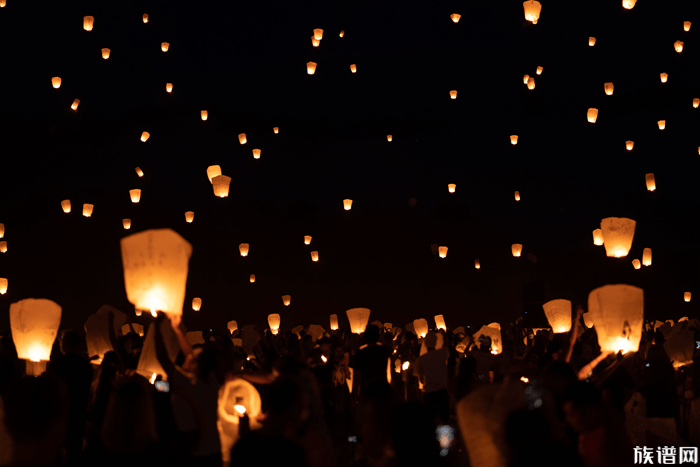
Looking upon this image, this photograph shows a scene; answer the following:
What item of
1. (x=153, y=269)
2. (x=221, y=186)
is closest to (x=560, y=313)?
(x=221, y=186)

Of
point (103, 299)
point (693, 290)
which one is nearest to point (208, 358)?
point (103, 299)

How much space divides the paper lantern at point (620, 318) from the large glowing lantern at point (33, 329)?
3742 millimetres

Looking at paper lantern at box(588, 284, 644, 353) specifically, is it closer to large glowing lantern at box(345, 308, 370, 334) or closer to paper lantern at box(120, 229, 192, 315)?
paper lantern at box(120, 229, 192, 315)

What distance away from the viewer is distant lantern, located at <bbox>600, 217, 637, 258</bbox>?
7.95 metres

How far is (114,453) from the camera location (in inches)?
128

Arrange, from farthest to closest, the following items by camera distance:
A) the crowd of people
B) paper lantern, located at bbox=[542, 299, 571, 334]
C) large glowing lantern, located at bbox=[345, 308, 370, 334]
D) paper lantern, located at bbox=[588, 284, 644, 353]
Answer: large glowing lantern, located at bbox=[345, 308, 370, 334] → paper lantern, located at bbox=[542, 299, 571, 334] → paper lantern, located at bbox=[588, 284, 644, 353] → the crowd of people

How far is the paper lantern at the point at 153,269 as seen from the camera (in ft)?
10.8

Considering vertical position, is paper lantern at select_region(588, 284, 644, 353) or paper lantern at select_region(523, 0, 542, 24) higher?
paper lantern at select_region(523, 0, 542, 24)

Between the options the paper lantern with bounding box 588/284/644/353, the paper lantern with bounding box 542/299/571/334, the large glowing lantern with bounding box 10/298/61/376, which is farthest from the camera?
the paper lantern with bounding box 542/299/571/334

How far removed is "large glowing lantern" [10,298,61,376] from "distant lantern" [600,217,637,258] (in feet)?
18.6

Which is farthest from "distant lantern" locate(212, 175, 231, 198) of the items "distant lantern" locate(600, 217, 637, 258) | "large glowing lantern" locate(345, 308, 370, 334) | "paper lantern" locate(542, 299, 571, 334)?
"distant lantern" locate(600, 217, 637, 258)

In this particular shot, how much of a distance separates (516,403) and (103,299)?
19.6 m

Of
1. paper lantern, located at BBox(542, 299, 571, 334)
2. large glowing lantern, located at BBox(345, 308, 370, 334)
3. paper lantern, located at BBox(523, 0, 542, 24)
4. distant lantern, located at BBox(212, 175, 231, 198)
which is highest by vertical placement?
paper lantern, located at BBox(523, 0, 542, 24)

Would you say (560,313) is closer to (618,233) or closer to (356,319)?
(618,233)
